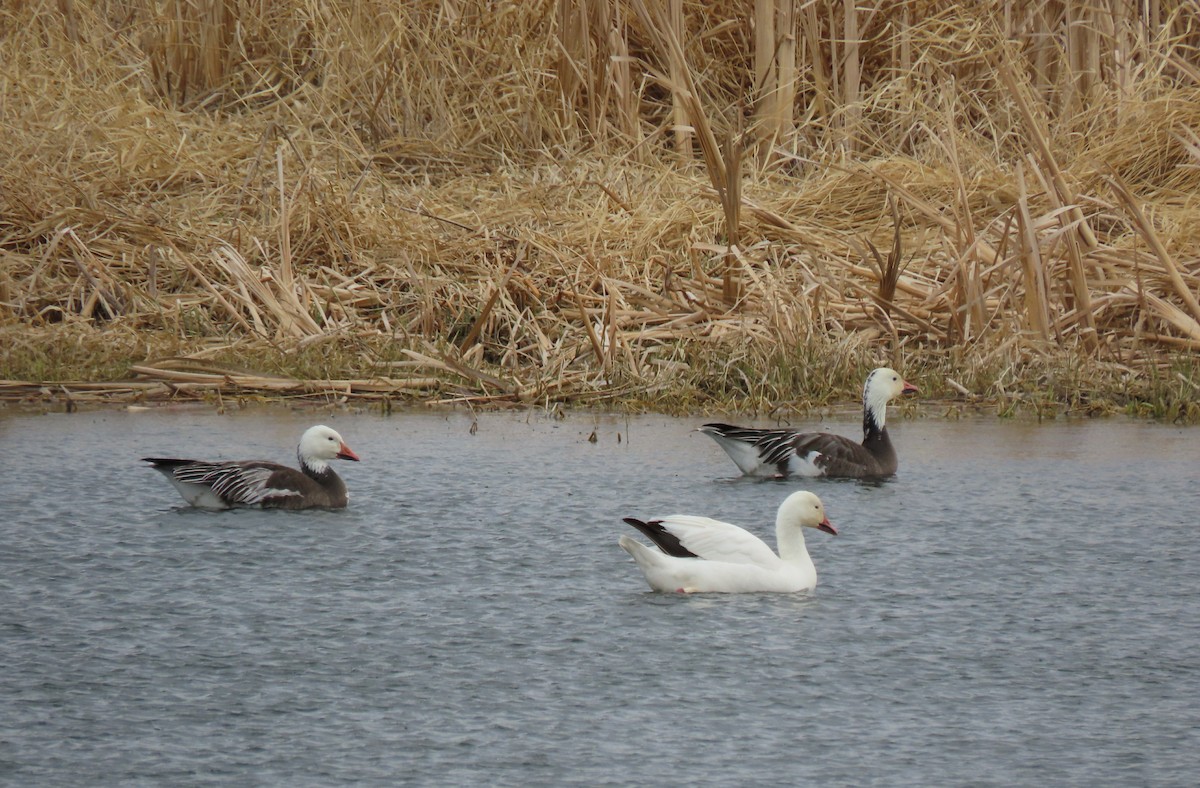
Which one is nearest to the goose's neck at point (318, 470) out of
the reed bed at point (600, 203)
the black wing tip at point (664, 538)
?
the black wing tip at point (664, 538)

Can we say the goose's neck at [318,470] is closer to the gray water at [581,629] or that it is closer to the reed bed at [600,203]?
the gray water at [581,629]

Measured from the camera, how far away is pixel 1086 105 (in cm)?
1470

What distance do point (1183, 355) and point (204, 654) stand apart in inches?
284

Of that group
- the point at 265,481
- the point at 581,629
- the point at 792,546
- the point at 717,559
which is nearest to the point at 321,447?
the point at 265,481

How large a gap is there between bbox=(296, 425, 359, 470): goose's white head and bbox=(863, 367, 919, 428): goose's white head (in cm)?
259

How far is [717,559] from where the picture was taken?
21.6 feet

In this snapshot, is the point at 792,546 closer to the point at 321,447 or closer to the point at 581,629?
the point at 581,629

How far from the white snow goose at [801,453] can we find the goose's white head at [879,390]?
9.1 inches

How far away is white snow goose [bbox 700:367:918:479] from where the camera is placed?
8.84m

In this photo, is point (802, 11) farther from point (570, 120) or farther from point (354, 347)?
point (354, 347)

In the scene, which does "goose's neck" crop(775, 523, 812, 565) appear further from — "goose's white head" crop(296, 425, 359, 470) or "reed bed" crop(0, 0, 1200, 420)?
"reed bed" crop(0, 0, 1200, 420)

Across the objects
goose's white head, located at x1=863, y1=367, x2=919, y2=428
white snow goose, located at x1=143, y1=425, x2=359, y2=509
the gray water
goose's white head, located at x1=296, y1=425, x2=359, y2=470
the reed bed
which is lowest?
the gray water

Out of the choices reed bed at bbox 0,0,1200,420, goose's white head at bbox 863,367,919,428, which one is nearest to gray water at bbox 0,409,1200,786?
goose's white head at bbox 863,367,919,428

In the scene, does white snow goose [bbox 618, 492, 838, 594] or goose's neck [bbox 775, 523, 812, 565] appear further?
goose's neck [bbox 775, 523, 812, 565]
